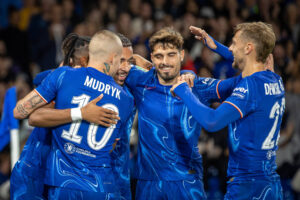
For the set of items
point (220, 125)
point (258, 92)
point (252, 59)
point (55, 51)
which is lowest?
point (220, 125)

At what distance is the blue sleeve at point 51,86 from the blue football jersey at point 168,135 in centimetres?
110

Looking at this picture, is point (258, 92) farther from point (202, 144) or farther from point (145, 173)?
point (202, 144)

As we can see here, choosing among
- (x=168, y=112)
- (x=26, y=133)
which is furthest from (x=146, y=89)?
(x=26, y=133)

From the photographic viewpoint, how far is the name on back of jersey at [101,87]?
3.83m

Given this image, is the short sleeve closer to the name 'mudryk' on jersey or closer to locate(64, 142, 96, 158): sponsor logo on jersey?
the name 'mudryk' on jersey

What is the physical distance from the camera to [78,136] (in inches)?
150

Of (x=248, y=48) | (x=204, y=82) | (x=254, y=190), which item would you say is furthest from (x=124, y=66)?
(x=254, y=190)

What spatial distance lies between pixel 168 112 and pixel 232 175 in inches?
38.3

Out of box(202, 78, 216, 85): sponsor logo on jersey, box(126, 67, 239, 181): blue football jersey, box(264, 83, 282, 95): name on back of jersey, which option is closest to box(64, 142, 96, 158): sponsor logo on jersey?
box(126, 67, 239, 181): blue football jersey

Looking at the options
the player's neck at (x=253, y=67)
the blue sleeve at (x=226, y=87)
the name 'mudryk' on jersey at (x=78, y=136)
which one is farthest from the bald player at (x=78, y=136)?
the player's neck at (x=253, y=67)

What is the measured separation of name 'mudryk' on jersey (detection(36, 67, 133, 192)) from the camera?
3803 millimetres

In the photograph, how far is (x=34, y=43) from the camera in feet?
30.7

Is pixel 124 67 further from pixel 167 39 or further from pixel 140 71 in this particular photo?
pixel 167 39

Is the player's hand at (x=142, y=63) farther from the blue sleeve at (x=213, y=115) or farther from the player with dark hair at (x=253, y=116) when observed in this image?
the blue sleeve at (x=213, y=115)
